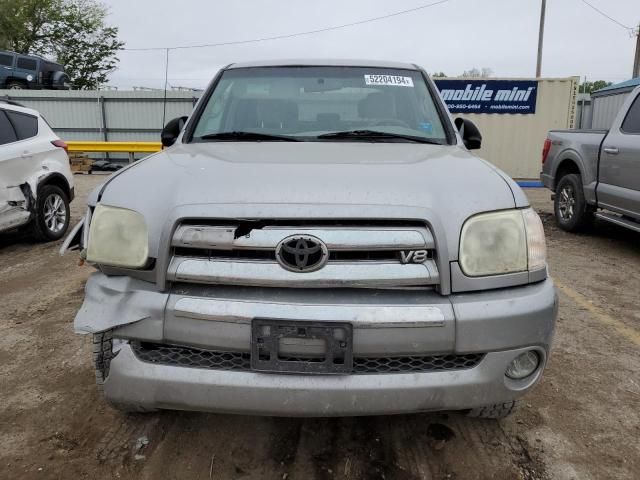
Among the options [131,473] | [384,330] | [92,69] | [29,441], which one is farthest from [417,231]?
[92,69]

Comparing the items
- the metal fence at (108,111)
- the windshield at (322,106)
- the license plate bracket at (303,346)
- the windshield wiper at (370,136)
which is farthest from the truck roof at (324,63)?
the metal fence at (108,111)

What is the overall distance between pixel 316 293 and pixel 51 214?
18.7 ft

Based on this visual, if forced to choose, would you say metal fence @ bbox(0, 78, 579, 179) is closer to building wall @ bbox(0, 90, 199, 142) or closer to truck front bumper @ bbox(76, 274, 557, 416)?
building wall @ bbox(0, 90, 199, 142)

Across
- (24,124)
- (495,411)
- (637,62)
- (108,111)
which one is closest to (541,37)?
(637,62)

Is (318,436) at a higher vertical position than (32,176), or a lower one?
lower

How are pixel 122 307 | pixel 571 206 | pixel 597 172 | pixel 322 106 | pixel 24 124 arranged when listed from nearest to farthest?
1. pixel 122 307
2. pixel 322 106
3. pixel 24 124
4. pixel 597 172
5. pixel 571 206

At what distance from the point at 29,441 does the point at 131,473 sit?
61cm

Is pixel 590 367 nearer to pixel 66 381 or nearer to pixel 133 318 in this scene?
pixel 133 318

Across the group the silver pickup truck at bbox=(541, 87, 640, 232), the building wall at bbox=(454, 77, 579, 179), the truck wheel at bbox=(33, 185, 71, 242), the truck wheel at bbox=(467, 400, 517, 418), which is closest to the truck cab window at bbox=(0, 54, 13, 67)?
the building wall at bbox=(454, 77, 579, 179)

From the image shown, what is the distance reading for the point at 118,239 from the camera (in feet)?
6.83

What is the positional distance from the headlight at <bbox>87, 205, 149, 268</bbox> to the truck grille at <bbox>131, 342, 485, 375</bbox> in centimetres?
34

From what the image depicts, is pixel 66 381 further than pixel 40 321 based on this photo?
No

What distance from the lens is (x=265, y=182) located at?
6.82 feet

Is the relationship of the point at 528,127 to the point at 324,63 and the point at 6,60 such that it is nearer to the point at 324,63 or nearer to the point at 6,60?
the point at 324,63
